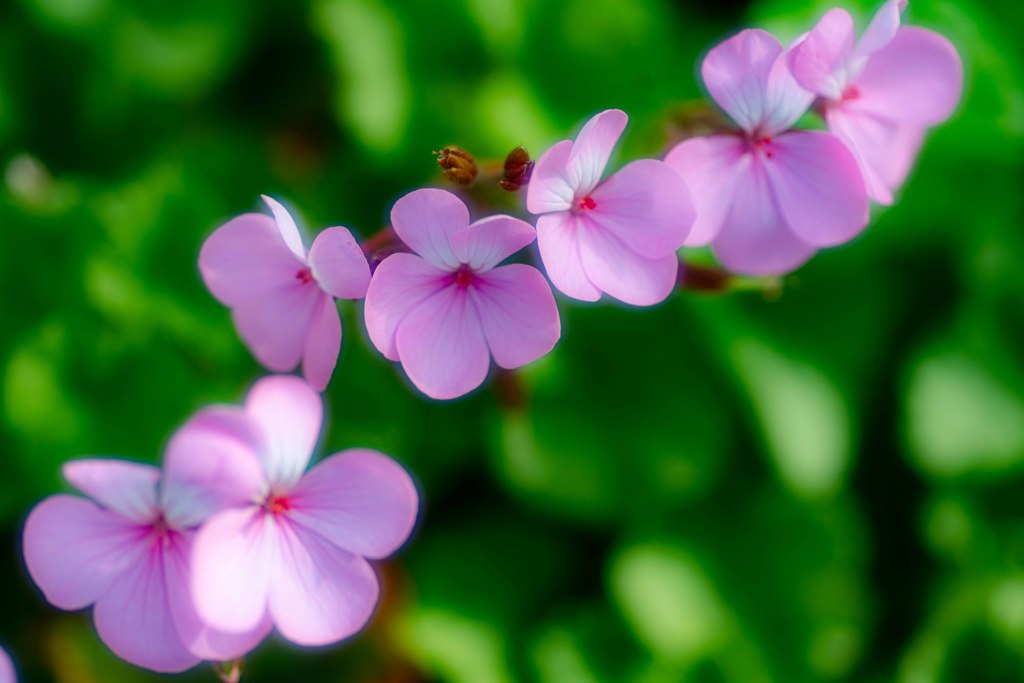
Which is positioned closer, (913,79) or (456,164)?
(456,164)

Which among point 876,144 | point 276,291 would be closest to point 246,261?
point 276,291

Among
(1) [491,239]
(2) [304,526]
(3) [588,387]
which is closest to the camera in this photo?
(1) [491,239]

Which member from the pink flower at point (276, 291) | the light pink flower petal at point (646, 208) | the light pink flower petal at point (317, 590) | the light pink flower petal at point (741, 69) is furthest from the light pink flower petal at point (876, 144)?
the light pink flower petal at point (317, 590)

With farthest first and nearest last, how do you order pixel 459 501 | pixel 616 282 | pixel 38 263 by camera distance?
pixel 459 501 → pixel 38 263 → pixel 616 282

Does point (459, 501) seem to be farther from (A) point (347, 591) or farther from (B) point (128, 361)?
(A) point (347, 591)

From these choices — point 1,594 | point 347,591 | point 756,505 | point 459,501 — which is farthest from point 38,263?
point 756,505

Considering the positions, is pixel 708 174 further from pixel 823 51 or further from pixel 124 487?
pixel 124 487

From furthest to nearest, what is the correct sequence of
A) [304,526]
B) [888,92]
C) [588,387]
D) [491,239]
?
[588,387] → [888,92] → [304,526] → [491,239]

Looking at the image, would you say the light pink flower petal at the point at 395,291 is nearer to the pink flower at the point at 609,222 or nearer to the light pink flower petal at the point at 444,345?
the light pink flower petal at the point at 444,345
